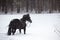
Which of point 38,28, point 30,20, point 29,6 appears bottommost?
point 38,28

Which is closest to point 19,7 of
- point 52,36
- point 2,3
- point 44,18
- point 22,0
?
point 22,0

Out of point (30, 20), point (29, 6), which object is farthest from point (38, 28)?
point (29, 6)

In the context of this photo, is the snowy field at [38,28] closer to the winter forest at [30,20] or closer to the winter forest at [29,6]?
the winter forest at [30,20]

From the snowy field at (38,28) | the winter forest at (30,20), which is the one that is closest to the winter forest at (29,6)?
the winter forest at (30,20)

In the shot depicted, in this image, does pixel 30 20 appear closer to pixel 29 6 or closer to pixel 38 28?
pixel 38 28

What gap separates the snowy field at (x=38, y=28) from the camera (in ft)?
11.9

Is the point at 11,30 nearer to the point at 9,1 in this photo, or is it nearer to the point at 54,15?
the point at 9,1

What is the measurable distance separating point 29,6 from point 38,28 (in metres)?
1.00

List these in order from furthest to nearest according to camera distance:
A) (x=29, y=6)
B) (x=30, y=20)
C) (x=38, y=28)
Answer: (x=29, y=6)
(x=38, y=28)
(x=30, y=20)

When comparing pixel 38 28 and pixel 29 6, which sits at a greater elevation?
pixel 29 6

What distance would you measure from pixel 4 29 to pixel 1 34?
276 mm

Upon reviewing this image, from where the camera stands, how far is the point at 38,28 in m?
4.39

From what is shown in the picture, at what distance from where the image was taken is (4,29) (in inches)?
156

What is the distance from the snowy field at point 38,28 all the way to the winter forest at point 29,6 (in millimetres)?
216
